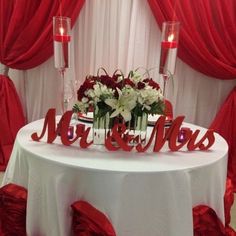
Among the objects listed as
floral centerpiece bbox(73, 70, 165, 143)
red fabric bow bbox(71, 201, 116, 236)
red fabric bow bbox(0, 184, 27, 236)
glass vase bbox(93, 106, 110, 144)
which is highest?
floral centerpiece bbox(73, 70, 165, 143)

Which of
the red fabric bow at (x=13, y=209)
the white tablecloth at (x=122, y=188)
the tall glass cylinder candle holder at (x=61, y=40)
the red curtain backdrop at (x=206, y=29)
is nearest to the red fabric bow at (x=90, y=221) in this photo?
the white tablecloth at (x=122, y=188)

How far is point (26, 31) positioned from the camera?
9.35 ft

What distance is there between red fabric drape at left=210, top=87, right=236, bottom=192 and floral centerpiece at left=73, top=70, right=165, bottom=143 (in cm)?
161

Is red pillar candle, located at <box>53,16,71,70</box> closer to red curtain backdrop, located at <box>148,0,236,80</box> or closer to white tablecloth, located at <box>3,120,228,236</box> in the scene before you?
white tablecloth, located at <box>3,120,228,236</box>

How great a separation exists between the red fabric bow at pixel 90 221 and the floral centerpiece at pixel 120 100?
422mm

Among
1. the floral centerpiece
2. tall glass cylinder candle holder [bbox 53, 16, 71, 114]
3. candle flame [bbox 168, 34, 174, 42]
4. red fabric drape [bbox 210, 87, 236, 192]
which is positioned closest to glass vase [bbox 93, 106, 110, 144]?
the floral centerpiece

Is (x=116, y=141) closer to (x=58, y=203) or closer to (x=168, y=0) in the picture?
(x=58, y=203)

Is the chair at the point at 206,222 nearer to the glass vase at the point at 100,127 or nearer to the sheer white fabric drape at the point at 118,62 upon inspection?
the glass vase at the point at 100,127

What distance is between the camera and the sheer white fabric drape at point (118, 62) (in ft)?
9.54

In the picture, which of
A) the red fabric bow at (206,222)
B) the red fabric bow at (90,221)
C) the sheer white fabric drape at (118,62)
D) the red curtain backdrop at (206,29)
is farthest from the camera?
the sheer white fabric drape at (118,62)

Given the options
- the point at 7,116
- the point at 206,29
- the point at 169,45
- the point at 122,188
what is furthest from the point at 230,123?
the point at 7,116

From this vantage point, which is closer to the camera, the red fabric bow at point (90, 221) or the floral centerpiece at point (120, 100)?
the red fabric bow at point (90, 221)

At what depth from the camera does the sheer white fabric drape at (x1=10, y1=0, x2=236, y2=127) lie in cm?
291

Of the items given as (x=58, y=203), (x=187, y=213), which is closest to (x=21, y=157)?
(x=58, y=203)
